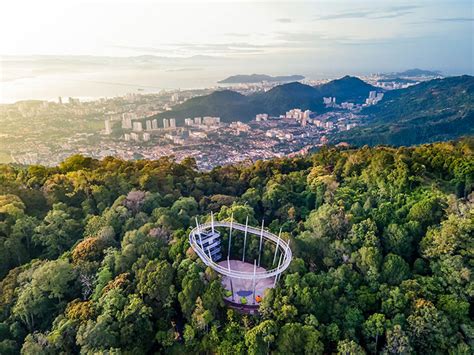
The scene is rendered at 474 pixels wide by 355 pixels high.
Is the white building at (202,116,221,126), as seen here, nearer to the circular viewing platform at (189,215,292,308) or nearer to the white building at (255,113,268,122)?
the white building at (255,113,268,122)

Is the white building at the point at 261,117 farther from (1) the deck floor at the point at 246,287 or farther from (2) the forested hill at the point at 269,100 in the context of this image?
(1) the deck floor at the point at 246,287

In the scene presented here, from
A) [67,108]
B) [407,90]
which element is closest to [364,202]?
[67,108]

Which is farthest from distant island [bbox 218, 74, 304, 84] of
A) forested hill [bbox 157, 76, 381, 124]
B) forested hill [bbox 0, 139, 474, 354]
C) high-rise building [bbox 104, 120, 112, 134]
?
forested hill [bbox 0, 139, 474, 354]

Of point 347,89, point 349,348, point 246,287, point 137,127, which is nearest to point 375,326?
point 349,348

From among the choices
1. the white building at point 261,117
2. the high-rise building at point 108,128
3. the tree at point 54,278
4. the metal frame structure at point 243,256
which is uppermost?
the metal frame structure at point 243,256

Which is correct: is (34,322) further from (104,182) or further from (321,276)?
(321,276)

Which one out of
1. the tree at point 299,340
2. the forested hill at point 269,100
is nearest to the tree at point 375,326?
the tree at point 299,340

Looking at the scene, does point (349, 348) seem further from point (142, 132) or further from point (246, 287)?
point (142, 132)
